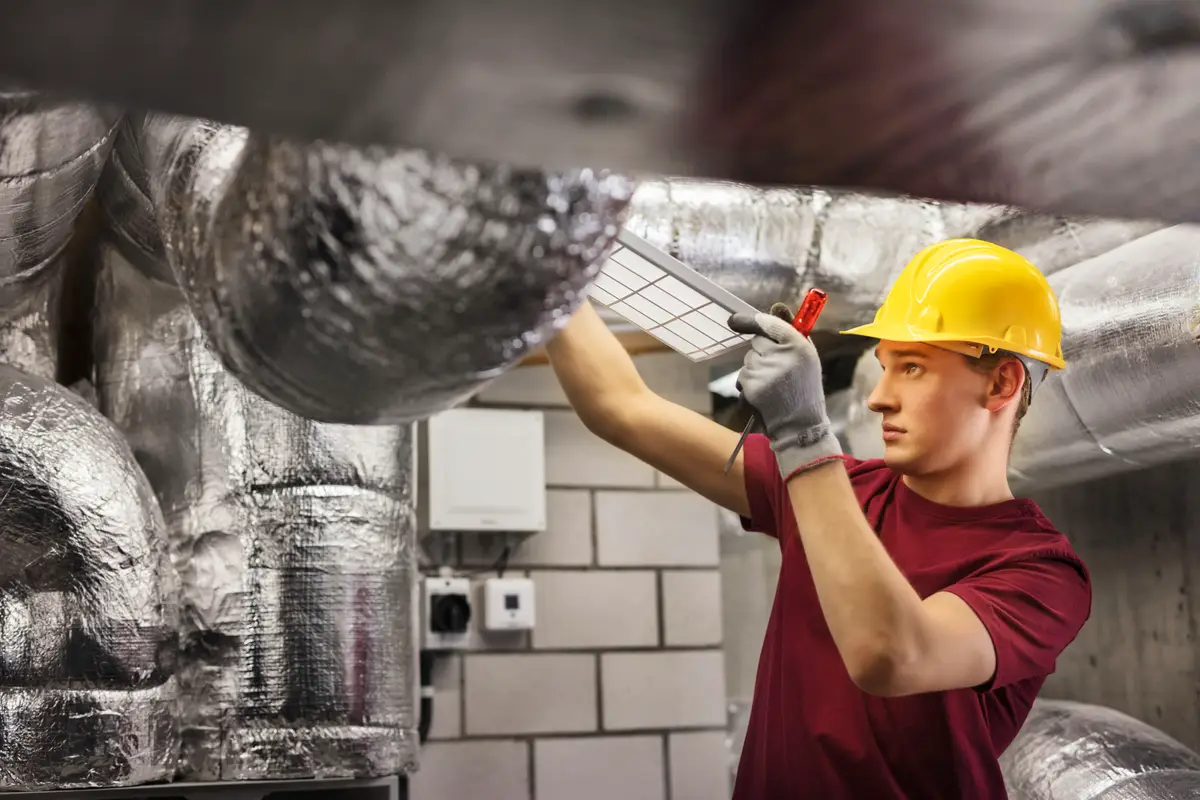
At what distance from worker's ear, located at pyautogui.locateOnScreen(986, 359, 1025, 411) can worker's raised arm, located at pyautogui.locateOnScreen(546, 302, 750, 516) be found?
1.10 feet

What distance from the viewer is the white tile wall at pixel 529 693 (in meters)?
2.61

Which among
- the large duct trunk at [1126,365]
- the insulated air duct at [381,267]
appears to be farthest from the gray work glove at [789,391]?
the large duct trunk at [1126,365]

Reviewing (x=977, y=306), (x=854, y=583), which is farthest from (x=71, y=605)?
(x=977, y=306)

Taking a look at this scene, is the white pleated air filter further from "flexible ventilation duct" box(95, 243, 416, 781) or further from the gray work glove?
"flexible ventilation duct" box(95, 243, 416, 781)

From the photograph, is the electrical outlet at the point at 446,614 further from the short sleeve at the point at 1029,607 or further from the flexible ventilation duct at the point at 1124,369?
the short sleeve at the point at 1029,607

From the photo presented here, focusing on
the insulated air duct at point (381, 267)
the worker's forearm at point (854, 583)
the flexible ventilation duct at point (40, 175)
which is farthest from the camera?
the flexible ventilation duct at point (40, 175)

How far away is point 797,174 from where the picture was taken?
0.46m

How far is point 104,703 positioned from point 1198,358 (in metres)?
1.63

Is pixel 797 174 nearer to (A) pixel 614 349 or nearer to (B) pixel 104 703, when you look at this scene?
(A) pixel 614 349

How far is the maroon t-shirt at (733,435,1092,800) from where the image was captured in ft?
4.32

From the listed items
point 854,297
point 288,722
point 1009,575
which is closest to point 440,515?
point 288,722

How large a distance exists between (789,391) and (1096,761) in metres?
1.14

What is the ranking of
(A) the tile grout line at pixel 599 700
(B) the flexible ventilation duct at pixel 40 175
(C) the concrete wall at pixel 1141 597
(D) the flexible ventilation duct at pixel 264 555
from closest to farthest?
(B) the flexible ventilation duct at pixel 40 175 → (D) the flexible ventilation duct at pixel 264 555 → (C) the concrete wall at pixel 1141 597 → (A) the tile grout line at pixel 599 700

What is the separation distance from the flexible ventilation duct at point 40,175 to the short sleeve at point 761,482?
0.94m
